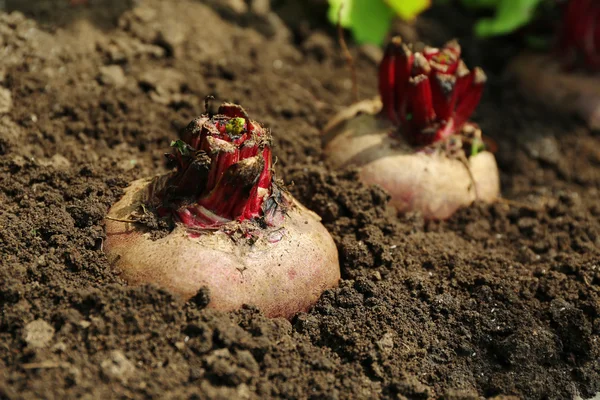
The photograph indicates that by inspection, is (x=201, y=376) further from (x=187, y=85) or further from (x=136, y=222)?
(x=187, y=85)

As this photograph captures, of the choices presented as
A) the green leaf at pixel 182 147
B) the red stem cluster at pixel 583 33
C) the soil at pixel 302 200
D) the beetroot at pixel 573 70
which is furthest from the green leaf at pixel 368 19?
the green leaf at pixel 182 147

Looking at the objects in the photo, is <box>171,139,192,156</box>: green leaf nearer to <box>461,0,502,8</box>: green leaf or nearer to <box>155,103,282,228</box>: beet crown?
<box>155,103,282,228</box>: beet crown

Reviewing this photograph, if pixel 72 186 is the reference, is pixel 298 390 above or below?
below

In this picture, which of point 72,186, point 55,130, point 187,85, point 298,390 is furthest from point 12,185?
point 298,390

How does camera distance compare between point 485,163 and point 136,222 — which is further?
point 485,163

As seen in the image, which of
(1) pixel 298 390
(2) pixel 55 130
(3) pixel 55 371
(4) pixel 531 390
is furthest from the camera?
(2) pixel 55 130

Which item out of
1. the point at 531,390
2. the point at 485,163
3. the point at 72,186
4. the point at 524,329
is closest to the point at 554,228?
the point at 485,163

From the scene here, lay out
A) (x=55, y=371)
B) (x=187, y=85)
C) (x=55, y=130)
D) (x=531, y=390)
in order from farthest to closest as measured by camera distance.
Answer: (x=187, y=85) < (x=55, y=130) < (x=531, y=390) < (x=55, y=371)
